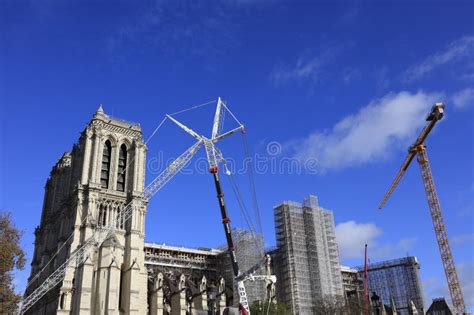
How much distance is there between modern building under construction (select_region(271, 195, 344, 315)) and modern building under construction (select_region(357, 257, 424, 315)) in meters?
44.1

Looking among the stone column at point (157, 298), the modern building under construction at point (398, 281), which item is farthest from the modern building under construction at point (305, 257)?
the modern building under construction at point (398, 281)

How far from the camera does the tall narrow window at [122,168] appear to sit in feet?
286

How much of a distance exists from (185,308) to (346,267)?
64.3 meters

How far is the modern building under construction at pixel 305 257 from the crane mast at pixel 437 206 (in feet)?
73.5

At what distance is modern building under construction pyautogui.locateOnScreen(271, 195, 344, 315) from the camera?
94019 mm

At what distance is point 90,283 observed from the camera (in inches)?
2842

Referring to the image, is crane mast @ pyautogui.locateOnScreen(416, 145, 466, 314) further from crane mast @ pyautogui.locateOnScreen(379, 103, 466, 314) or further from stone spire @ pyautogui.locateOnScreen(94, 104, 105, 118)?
stone spire @ pyautogui.locateOnScreen(94, 104, 105, 118)

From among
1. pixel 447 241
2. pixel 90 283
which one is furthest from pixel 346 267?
pixel 90 283

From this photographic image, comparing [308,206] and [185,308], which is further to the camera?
[308,206]

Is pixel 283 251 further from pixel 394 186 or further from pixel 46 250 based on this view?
pixel 46 250

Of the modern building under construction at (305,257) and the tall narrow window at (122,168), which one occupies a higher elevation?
the tall narrow window at (122,168)

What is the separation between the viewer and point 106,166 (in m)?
87.1

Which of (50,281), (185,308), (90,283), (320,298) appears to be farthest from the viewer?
(320,298)

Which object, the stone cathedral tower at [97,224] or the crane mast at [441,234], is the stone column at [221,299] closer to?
the stone cathedral tower at [97,224]
